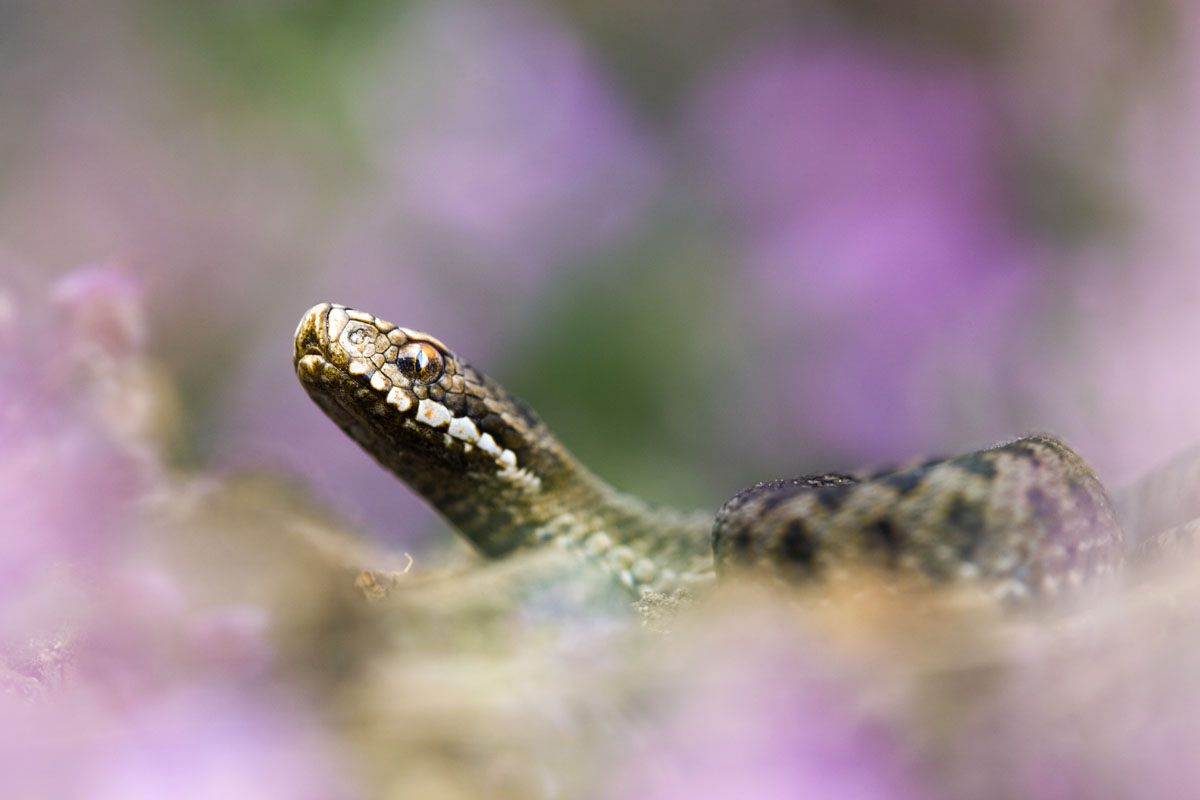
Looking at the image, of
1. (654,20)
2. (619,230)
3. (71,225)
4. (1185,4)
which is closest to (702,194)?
(619,230)

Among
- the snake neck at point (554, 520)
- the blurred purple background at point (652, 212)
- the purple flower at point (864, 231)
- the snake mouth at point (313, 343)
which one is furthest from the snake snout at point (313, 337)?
the purple flower at point (864, 231)

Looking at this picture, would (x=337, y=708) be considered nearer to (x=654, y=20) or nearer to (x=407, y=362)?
(x=407, y=362)

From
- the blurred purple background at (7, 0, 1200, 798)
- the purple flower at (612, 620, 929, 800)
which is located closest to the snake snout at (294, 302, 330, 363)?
the blurred purple background at (7, 0, 1200, 798)

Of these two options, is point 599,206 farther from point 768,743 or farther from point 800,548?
point 768,743

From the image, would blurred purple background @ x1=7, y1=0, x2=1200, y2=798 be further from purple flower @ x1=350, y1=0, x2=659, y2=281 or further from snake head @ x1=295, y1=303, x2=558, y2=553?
snake head @ x1=295, y1=303, x2=558, y2=553

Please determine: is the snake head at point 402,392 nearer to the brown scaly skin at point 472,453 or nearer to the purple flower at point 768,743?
the brown scaly skin at point 472,453

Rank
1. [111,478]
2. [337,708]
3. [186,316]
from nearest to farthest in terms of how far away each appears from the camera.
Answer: [337,708] → [111,478] → [186,316]
